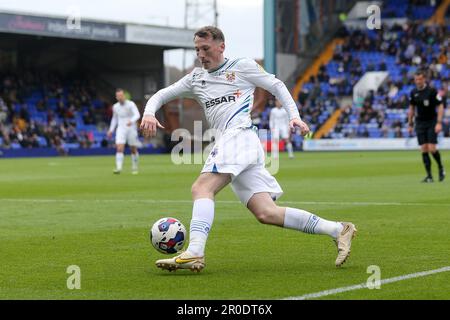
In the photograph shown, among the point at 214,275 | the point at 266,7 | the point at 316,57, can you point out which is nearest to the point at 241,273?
the point at 214,275

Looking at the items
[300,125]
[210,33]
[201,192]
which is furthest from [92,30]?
[300,125]

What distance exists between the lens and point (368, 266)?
791 centimetres

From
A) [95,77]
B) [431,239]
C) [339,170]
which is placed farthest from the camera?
[95,77]

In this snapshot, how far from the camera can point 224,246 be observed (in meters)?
9.58

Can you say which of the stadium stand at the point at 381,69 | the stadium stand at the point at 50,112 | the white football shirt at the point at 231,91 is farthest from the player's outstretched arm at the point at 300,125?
the stadium stand at the point at 381,69

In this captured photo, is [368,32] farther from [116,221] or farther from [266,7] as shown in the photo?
[116,221]

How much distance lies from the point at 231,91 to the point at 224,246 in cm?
214

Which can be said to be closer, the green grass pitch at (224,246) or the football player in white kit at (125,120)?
the green grass pitch at (224,246)

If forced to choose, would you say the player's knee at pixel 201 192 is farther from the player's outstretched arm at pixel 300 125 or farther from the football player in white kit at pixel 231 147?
the player's outstretched arm at pixel 300 125

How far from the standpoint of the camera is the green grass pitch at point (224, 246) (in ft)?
22.3

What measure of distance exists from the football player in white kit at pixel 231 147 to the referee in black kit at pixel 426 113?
39.7ft

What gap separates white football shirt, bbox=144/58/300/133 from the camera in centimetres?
805

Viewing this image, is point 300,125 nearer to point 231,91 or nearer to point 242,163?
point 242,163

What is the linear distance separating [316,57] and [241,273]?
54851mm
